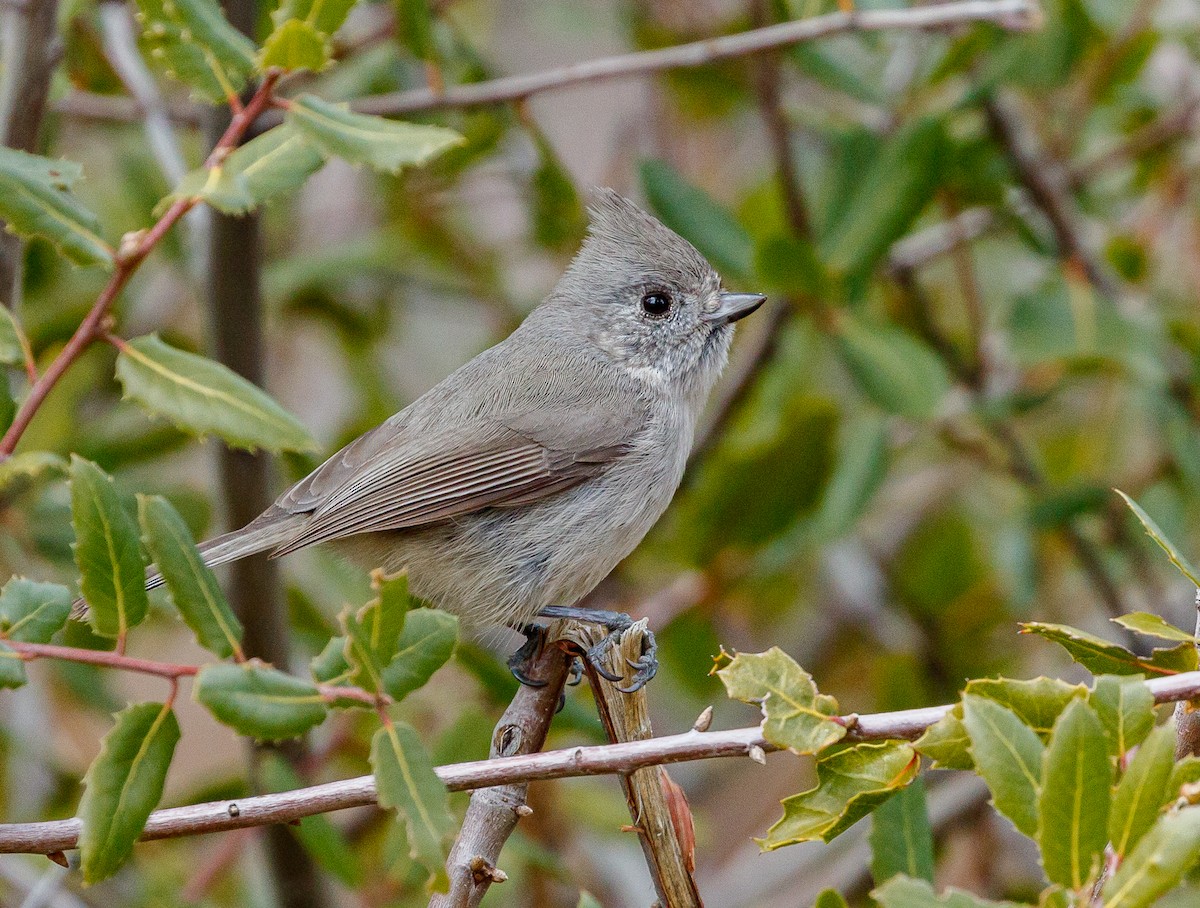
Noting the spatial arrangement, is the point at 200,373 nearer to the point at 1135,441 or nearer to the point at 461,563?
the point at 461,563

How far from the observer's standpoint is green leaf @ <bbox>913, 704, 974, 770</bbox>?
1538mm

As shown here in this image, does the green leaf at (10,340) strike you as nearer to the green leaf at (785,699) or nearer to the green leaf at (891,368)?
the green leaf at (785,699)

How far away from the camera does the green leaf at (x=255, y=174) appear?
1.58 meters

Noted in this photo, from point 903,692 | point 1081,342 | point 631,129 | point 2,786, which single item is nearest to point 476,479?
point 903,692

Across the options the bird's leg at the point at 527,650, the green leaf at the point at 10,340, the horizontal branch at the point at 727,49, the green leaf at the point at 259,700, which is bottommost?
the bird's leg at the point at 527,650

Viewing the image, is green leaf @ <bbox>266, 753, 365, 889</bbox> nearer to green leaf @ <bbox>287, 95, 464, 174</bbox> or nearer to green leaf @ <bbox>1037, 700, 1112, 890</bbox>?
green leaf @ <bbox>287, 95, 464, 174</bbox>

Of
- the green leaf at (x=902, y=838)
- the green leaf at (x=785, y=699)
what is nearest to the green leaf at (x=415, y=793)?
the green leaf at (x=785, y=699)

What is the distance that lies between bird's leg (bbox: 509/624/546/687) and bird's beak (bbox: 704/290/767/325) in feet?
3.02

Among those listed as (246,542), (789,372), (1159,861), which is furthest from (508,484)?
(1159,861)

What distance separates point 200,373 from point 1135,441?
12.1 feet

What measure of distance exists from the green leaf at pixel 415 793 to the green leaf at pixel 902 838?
0.79 meters

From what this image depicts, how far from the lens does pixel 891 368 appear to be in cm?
335

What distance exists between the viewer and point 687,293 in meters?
3.50

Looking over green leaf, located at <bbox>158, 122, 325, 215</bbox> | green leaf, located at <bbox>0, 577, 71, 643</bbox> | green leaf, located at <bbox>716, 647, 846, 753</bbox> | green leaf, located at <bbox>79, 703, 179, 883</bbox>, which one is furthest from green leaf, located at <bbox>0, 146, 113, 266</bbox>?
green leaf, located at <bbox>716, 647, 846, 753</bbox>
